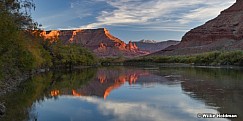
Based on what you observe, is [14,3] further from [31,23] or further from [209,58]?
[209,58]

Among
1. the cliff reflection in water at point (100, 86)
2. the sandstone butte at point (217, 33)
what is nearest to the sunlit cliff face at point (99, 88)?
the cliff reflection in water at point (100, 86)

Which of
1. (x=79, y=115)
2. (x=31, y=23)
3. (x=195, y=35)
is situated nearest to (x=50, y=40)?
(x=31, y=23)

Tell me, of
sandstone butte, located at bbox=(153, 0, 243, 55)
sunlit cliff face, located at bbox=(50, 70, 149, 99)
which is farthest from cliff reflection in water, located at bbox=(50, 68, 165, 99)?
sandstone butte, located at bbox=(153, 0, 243, 55)

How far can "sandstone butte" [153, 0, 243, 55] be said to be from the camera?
16400 cm

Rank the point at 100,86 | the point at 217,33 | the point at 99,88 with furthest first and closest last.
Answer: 1. the point at 217,33
2. the point at 100,86
3. the point at 99,88

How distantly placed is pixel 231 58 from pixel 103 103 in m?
66.2

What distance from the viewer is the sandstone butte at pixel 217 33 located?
164000mm

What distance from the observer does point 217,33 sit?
584 ft

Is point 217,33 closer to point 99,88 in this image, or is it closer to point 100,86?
point 100,86

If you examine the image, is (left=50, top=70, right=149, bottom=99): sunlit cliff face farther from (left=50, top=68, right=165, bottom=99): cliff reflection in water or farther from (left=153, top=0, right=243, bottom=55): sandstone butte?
(left=153, top=0, right=243, bottom=55): sandstone butte

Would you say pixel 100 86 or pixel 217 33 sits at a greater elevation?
pixel 217 33

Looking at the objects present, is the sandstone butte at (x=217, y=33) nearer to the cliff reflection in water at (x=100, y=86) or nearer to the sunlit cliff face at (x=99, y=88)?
the cliff reflection in water at (x=100, y=86)

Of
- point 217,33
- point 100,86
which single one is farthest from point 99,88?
point 217,33

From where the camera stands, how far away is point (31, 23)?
3203 centimetres
